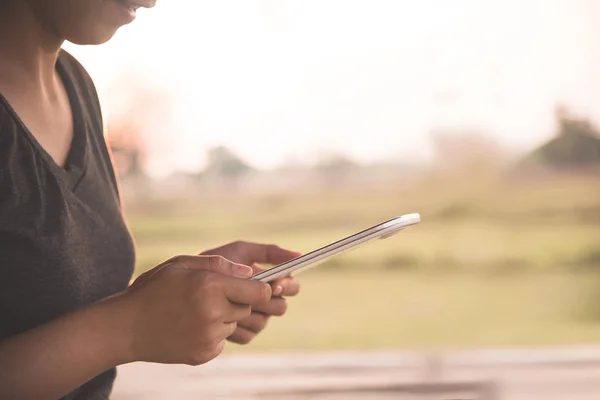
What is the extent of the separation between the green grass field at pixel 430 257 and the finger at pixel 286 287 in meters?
0.79

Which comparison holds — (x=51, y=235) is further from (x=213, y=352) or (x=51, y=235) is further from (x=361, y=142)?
(x=361, y=142)

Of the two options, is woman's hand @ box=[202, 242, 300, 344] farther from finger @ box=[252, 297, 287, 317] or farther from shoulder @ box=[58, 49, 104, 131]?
shoulder @ box=[58, 49, 104, 131]

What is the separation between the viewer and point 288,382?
151 cm

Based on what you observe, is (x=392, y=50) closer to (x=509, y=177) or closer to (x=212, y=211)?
(x=509, y=177)

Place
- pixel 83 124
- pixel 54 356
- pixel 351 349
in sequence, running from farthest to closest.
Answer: pixel 351 349, pixel 83 124, pixel 54 356

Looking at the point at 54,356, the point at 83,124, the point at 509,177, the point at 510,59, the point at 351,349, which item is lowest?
the point at 54,356

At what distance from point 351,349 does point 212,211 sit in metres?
0.44

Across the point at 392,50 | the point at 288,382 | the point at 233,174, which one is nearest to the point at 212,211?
the point at 233,174

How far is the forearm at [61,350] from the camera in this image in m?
0.54

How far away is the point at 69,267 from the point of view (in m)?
0.61

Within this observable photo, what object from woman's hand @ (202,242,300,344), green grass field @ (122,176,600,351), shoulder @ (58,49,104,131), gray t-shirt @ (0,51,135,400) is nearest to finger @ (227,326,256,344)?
woman's hand @ (202,242,300,344)

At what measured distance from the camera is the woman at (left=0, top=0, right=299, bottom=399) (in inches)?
21.4

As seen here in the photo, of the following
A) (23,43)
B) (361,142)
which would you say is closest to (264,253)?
(23,43)

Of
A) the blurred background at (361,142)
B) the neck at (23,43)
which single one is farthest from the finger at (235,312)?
the blurred background at (361,142)
